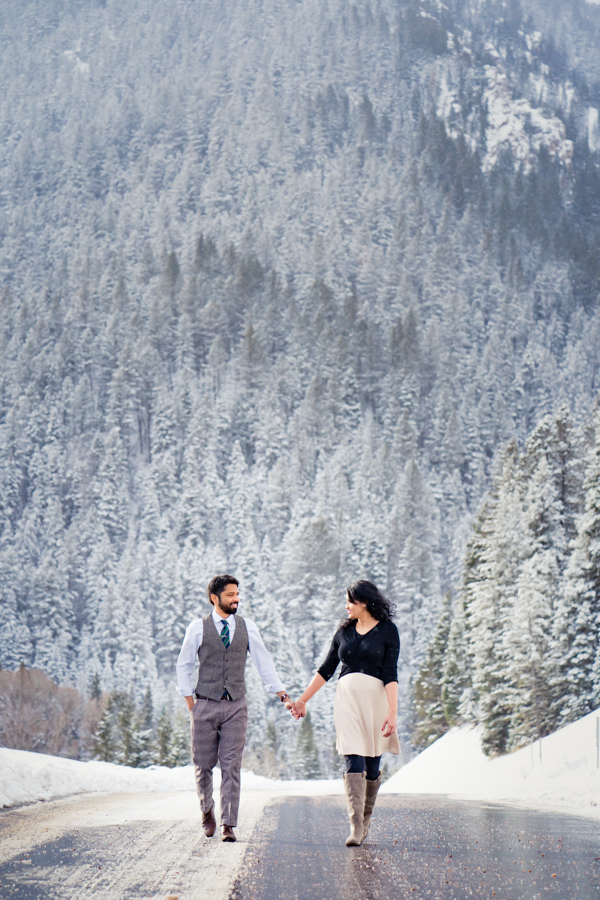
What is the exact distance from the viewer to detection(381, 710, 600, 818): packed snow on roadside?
17438 millimetres

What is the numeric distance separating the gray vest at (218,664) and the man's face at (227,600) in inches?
4.0

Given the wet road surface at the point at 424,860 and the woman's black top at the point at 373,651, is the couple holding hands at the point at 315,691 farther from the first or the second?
the wet road surface at the point at 424,860

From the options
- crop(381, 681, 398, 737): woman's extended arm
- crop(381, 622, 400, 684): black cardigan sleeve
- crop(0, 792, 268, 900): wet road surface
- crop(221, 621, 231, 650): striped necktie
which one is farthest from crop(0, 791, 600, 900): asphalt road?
crop(221, 621, 231, 650): striped necktie

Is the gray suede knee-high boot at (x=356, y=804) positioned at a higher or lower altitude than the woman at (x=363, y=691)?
lower

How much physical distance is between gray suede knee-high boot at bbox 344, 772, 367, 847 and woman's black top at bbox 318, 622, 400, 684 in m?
0.78

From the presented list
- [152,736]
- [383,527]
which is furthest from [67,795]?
[383,527]

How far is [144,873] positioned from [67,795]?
306 inches

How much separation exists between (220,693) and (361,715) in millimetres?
1140

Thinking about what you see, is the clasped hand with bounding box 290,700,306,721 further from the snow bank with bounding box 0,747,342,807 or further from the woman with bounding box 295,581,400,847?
the snow bank with bounding box 0,747,342,807

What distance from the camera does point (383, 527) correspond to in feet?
490

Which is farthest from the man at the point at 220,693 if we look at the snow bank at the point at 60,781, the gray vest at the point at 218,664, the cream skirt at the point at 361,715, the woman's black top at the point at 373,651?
the snow bank at the point at 60,781

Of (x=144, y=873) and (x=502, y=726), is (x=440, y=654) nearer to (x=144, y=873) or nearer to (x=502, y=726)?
(x=502, y=726)

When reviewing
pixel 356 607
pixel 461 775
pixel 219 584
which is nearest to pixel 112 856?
pixel 219 584

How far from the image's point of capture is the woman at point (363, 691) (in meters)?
7.54
